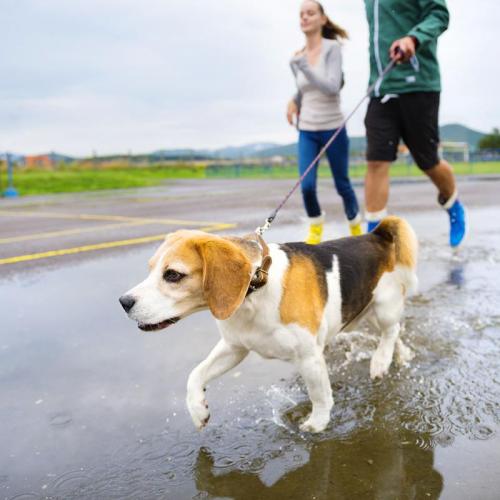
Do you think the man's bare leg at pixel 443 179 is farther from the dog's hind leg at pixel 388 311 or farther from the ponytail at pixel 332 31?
the dog's hind leg at pixel 388 311

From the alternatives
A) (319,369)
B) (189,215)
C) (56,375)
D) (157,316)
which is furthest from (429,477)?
(189,215)

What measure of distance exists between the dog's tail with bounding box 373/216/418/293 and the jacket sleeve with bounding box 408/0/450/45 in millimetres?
2023

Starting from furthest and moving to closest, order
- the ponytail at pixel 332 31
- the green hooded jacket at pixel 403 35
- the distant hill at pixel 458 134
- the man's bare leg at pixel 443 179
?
the distant hill at pixel 458 134 < the ponytail at pixel 332 31 < the man's bare leg at pixel 443 179 < the green hooded jacket at pixel 403 35

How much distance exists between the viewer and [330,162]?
6.18 metres

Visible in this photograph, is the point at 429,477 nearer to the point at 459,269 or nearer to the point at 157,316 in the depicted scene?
the point at 157,316

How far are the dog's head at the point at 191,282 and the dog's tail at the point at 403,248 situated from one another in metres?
1.25

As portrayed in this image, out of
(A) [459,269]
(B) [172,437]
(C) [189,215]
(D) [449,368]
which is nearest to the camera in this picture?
(B) [172,437]

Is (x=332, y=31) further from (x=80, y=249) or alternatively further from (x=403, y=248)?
(x=80, y=249)

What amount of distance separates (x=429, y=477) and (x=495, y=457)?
0.31 metres

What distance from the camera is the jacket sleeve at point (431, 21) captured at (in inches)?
190

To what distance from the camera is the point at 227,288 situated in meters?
2.39

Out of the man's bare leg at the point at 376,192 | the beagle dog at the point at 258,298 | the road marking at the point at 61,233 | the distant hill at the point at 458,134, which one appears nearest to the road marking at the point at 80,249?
the road marking at the point at 61,233

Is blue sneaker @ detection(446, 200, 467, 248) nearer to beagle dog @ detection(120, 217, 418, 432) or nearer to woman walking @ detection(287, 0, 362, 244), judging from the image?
woman walking @ detection(287, 0, 362, 244)

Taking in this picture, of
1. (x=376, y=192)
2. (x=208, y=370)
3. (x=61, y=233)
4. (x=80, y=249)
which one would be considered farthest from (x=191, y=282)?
(x=61, y=233)
